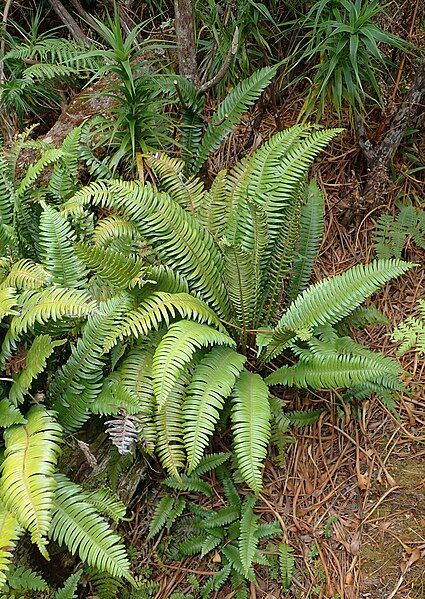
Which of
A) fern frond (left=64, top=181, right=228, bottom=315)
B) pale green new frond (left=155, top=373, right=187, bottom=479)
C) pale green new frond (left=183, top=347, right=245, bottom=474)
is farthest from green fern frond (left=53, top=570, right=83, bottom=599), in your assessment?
fern frond (left=64, top=181, right=228, bottom=315)

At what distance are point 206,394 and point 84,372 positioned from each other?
62 centimetres

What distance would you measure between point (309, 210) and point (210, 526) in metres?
1.80

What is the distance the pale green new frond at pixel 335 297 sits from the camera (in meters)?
2.84

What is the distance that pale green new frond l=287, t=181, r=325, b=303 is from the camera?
3.26m

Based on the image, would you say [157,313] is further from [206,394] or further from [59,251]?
[59,251]

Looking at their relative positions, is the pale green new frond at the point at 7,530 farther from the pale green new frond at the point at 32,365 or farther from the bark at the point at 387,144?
the bark at the point at 387,144

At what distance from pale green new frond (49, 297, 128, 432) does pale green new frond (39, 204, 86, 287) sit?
0.35 metres

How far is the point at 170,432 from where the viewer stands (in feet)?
8.93

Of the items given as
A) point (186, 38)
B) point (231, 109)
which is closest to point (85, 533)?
point (231, 109)

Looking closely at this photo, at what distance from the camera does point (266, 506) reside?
2.96 metres

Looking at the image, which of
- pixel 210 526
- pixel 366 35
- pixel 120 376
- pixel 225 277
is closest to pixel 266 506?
pixel 210 526

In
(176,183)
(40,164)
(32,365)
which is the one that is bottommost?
(32,365)

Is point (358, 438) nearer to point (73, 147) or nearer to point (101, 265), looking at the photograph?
point (101, 265)

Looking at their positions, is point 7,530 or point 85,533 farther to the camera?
point 85,533
